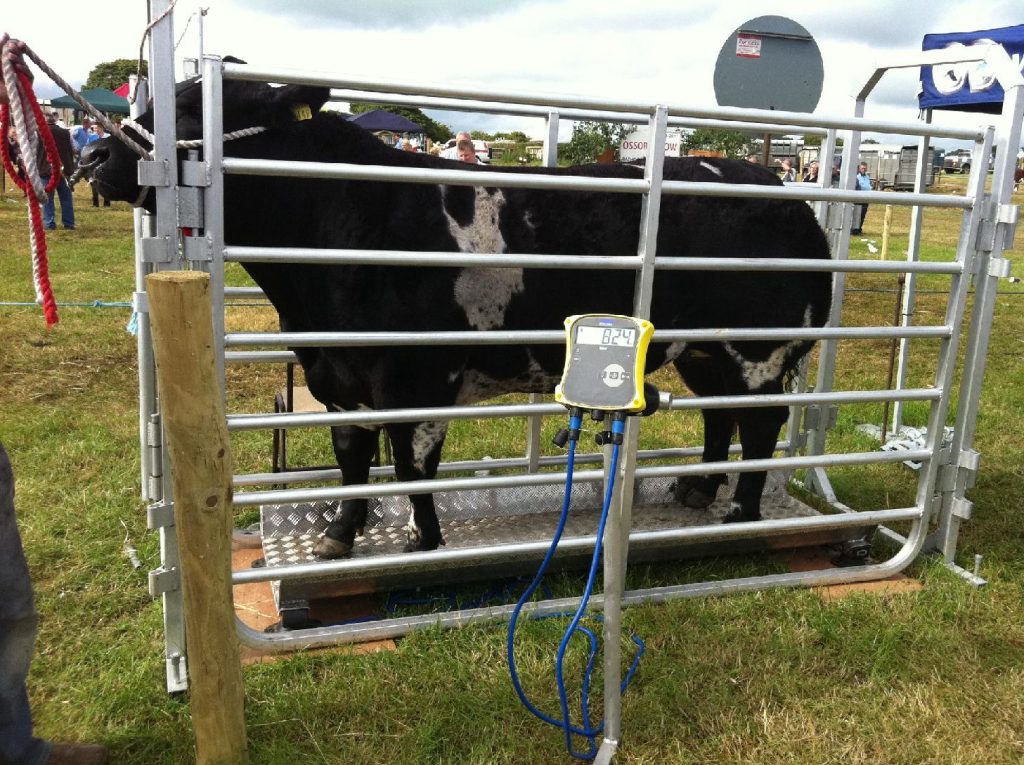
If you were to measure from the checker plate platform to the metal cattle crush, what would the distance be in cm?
1

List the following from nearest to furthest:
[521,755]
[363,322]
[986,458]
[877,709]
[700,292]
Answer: [521,755] → [877,709] → [363,322] → [700,292] → [986,458]

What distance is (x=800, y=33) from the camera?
19.3ft

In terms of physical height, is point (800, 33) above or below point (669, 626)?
above

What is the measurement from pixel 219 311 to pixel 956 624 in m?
2.93

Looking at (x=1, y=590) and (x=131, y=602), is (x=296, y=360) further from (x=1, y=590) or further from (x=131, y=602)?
(x=1, y=590)

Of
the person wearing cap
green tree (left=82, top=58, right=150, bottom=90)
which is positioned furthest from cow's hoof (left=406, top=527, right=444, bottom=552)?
green tree (left=82, top=58, right=150, bottom=90)

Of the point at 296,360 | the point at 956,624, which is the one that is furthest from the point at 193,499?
the point at 956,624

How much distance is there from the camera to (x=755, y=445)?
392 centimetres

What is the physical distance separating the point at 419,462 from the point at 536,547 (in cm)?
57

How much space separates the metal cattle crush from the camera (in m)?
2.49

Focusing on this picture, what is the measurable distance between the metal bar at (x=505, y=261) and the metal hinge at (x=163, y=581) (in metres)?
1.01

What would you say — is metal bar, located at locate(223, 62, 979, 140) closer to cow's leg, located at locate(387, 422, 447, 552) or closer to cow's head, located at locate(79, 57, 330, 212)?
cow's head, located at locate(79, 57, 330, 212)

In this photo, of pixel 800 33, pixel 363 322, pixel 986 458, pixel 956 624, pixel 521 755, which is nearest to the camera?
pixel 521 755

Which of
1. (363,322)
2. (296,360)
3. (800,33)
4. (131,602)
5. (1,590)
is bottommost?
(131,602)
